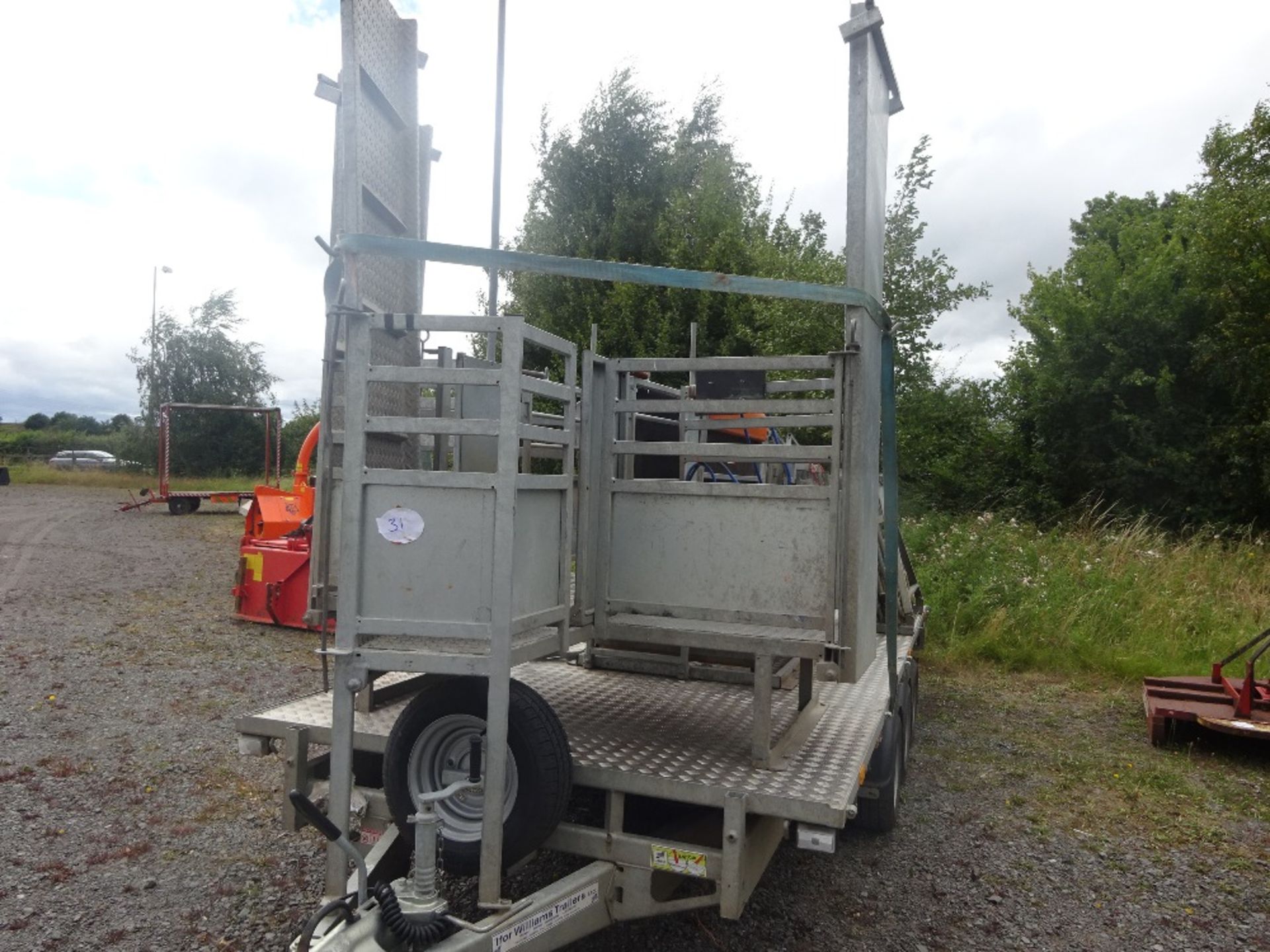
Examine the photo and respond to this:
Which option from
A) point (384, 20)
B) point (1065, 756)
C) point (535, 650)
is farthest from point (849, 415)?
point (1065, 756)

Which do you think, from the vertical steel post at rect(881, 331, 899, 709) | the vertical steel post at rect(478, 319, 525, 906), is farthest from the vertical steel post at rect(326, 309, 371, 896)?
the vertical steel post at rect(881, 331, 899, 709)

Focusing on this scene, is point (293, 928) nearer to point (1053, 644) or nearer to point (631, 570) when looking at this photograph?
point (631, 570)

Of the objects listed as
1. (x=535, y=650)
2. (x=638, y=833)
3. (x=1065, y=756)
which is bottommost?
(x=1065, y=756)

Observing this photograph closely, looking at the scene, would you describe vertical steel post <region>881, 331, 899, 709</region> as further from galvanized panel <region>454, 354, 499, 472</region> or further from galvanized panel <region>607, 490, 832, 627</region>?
galvanized panel <region>454, 354, 499, 472</region>

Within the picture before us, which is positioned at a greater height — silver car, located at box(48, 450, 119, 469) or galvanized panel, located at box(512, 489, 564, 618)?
silver car, located at box(48, 450, 119, 469)

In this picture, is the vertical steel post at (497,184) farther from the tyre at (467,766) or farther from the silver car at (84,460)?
the silver car at (84,460)

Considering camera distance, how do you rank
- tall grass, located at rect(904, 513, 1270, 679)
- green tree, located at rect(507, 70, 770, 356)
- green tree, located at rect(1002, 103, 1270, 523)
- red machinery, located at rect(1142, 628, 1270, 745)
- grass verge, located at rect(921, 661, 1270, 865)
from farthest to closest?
green tree, located at rect(1002, 103, 1270, 523) < green tree, located at rect(507, 70, 770, 356) < tall grass, located at rect(904, 513, 1270, 679) < red machinery, located at rect(1142, 628, 1270, 745) < grass verge, located at rect(921, 661, 1270, 865)

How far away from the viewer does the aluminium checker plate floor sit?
2.91m

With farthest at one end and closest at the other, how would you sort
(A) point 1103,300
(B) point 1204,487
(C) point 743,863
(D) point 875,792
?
(A) point 1103,300
(B) point 1204,487
(D) point 875,792
(C) point 743,863

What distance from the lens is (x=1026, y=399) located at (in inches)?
792

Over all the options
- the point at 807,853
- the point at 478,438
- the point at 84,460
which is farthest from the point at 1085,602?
the point at 84,460

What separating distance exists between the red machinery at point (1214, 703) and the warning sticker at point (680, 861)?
4940 mm

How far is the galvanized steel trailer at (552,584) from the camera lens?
8.88ft

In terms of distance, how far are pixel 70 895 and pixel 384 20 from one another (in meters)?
3.64
